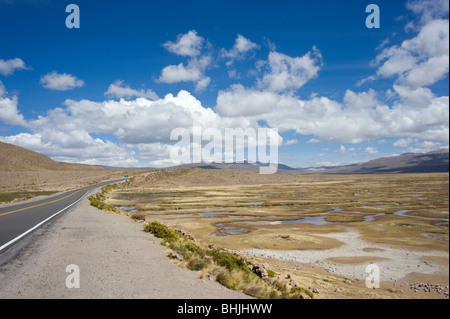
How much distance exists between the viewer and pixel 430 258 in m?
15.8

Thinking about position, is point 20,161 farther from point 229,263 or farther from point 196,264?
point 229,263

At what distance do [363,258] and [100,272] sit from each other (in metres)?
14.9

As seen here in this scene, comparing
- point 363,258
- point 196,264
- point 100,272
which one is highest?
point 100,272

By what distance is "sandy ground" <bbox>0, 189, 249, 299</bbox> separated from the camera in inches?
316

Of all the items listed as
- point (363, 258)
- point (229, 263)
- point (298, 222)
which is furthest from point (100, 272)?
point (298, 222)

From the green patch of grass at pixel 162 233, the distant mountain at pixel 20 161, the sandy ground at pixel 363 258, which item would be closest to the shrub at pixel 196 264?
the green patch of grass at pixel 162 233

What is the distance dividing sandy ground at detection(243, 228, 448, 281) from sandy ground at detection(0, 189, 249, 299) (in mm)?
8579

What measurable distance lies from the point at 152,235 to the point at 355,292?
12055 millimetres

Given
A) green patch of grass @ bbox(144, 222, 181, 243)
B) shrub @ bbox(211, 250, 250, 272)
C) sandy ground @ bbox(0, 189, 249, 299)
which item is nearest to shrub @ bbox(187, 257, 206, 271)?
sandy ground @ bbox(0, 189, 249, 299)

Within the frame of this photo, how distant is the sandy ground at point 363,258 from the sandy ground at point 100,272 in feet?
28.1

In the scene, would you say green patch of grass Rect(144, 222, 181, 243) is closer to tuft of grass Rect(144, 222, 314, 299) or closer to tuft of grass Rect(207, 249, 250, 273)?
tuft of grass Rect(144, 222, 314, 299)

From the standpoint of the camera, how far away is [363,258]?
17281mm
